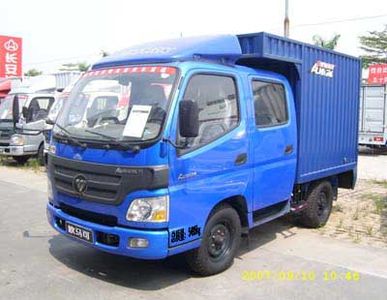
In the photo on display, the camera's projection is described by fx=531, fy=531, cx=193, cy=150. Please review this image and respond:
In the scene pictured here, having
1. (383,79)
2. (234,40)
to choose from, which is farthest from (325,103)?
(383,79)

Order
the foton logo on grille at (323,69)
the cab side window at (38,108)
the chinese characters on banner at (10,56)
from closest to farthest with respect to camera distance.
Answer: the foton logo on grille at (323,69) < the cab side window at (38,108) < the chinese characters on banner at (10,56)

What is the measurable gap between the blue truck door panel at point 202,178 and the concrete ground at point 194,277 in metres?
0.63

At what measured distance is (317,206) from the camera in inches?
307

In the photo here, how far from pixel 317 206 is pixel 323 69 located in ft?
6.53

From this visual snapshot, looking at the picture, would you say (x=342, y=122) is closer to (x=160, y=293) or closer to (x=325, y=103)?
(x=325, y=103)

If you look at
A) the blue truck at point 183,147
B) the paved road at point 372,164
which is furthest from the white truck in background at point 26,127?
the blue truck at point 183,147

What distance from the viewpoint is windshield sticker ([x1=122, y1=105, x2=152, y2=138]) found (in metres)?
4.86

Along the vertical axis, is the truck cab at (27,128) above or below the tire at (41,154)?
above

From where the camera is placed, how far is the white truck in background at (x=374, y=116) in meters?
19.8

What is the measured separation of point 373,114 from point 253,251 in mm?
14941

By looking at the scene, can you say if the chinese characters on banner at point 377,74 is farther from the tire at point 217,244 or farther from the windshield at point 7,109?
the tire at point 217,244

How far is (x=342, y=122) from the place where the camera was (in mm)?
8109

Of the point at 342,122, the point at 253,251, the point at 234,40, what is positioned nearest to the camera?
the point at 234,40

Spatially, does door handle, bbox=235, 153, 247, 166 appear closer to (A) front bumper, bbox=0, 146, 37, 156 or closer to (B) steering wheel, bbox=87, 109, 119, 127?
(B) steering wheel, bbox=87, 109, 119, 127
